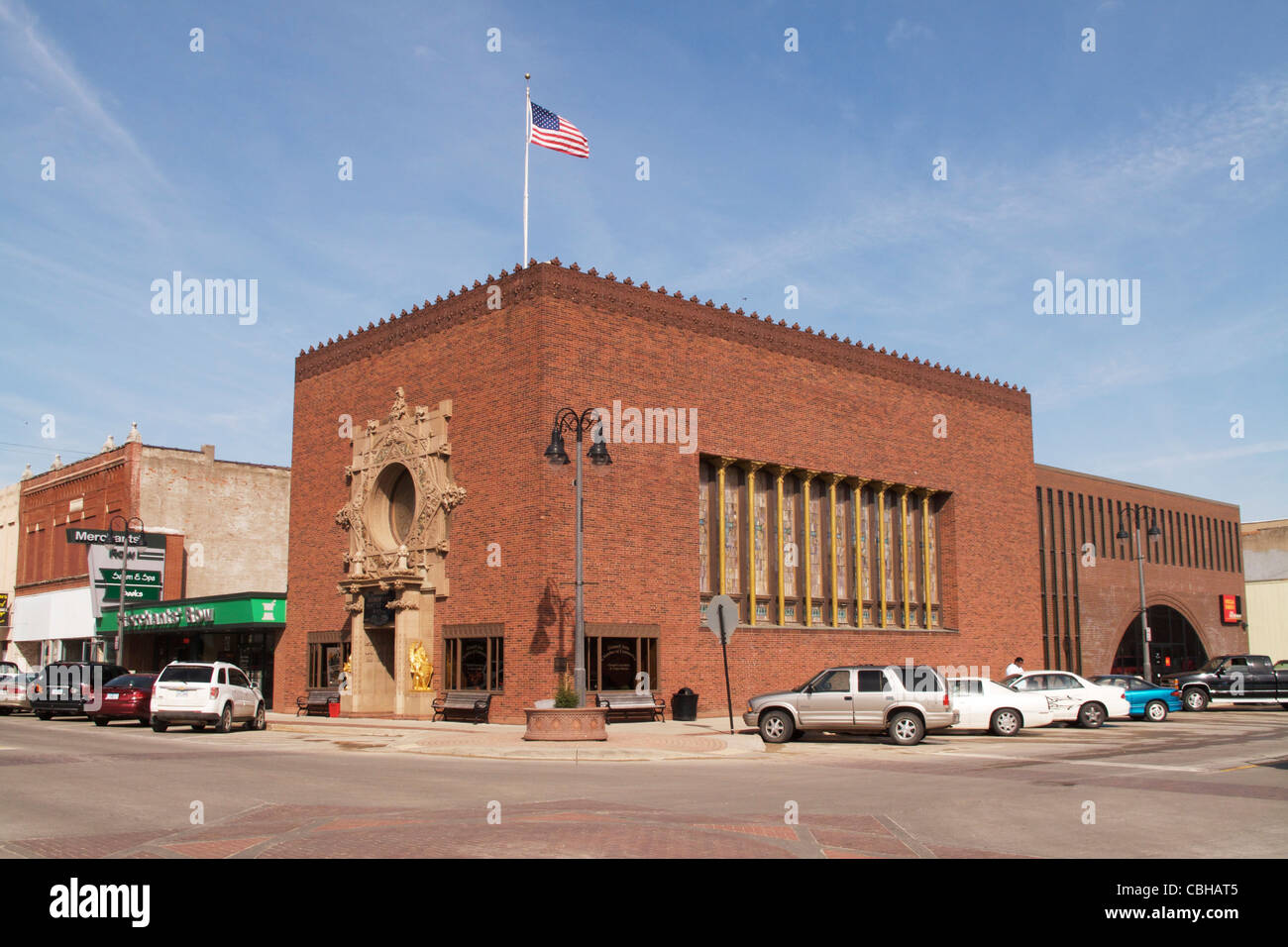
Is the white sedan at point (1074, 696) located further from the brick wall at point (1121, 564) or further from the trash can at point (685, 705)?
the brick wall at point (1121, 564)

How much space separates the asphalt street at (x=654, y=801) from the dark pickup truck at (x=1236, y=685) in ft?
49.3

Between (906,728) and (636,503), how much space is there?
35.3 feet

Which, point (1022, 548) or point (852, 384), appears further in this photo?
point (1022, 548)

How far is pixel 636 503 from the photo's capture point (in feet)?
104

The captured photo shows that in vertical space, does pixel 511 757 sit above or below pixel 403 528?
below

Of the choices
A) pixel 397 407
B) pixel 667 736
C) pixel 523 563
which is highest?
pixel 397 407

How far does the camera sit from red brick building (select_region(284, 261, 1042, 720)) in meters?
30.8

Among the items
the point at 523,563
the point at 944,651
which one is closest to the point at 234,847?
the point at 523,563

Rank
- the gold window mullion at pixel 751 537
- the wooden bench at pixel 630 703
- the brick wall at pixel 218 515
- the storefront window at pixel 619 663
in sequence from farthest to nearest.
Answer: the brick wall at pixel 218 515, the gold window mullion at pixel 751 537, the storefront window at pixel 619 663, the wooden bench at pixel 630 703

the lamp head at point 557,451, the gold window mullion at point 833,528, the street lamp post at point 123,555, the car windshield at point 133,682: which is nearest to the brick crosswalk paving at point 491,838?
the lamp head at point 557,451

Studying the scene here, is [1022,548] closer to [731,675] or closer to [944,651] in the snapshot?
[944,651]

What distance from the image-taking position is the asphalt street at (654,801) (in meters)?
10.1

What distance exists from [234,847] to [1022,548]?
40580 millimetres
